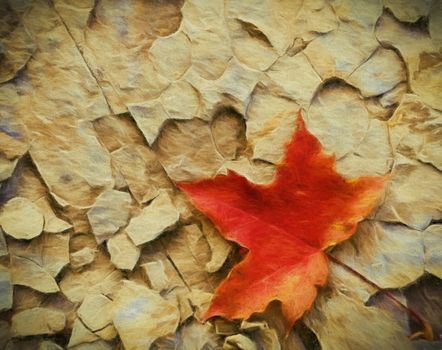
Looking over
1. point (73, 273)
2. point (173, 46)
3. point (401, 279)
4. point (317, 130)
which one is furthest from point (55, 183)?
point (401, 279)

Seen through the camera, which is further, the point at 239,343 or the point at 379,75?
the point at 379,75

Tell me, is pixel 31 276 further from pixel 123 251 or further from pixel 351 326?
pixel 351 326

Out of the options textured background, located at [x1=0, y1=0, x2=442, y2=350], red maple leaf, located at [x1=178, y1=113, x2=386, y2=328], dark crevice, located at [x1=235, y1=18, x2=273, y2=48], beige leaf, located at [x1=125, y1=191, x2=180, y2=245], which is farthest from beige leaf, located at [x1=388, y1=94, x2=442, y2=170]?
beige leaf, located at [x1=125, y1=191, x2=180, y2=245]

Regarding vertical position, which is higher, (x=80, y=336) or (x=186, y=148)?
(x=186, y=148)

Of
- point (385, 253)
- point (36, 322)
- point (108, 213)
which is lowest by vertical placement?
point (36, 322)

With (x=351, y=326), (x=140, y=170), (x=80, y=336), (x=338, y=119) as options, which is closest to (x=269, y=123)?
(x=338, y=119)

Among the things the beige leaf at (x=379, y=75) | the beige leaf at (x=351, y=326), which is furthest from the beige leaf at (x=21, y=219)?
the beige leaf at (x=379, y=75)
